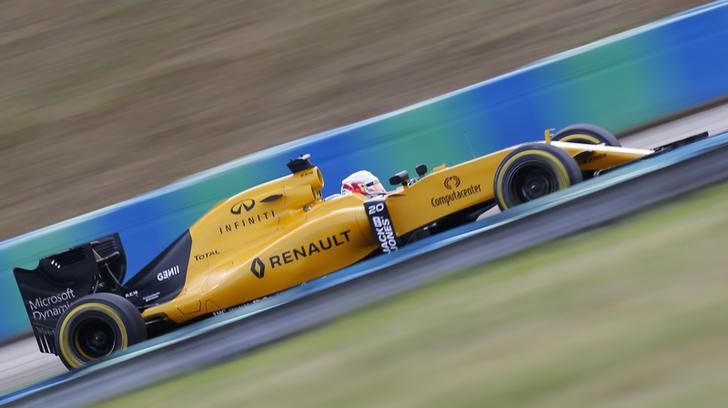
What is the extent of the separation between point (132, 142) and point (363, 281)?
973 cm

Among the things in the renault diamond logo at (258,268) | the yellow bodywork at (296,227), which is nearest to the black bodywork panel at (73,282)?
the yellow bodywork at (296,227)

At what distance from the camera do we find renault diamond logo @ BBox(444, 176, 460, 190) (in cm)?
802

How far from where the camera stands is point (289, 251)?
330 inches

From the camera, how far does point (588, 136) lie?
863cm

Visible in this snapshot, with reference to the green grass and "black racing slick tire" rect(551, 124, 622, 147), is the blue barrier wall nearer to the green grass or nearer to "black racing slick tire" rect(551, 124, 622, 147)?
"black racing slick tire" rect(551, 124, 622, 147)

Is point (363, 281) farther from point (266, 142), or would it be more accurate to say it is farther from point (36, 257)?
point (266, 142)

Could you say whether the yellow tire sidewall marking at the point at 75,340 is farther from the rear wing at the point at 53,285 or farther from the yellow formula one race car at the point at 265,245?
the rear wing at the point at 53,285

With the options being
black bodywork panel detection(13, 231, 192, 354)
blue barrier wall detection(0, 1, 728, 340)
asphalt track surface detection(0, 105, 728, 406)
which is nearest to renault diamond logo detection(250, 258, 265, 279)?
black bodywork panel detection(13, 231, 192, 354)

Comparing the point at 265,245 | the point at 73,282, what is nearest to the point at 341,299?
the point at 265,245

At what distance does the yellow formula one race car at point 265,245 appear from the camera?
7.99 metres

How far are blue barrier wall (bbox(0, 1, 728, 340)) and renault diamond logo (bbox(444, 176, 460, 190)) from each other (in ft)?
9.78

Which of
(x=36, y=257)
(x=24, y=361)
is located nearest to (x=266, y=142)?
(x=36, y=257)

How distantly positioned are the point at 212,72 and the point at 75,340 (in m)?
7.97

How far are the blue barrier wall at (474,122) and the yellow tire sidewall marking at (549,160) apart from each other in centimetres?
343
